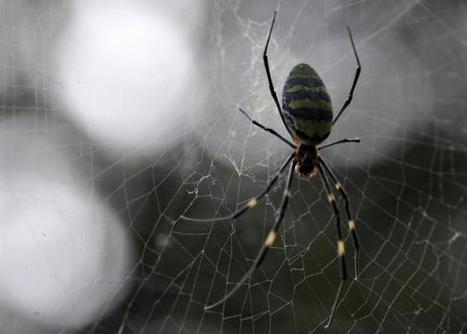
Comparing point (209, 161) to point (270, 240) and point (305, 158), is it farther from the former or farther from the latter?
point (270, 240)

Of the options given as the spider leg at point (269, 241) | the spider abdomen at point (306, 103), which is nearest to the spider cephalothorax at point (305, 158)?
the spider leg at point (269, 241)

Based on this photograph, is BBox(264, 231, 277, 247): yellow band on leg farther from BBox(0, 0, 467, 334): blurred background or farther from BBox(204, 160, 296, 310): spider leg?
BBox(0, 0, 467, 334): blurred background

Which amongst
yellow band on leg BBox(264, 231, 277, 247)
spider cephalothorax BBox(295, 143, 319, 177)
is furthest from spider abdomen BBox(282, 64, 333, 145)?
yellow band on leg BBox(264, 231, 277, 247)

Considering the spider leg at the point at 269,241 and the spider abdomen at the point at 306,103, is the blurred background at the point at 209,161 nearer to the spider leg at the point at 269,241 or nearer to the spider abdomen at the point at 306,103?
the spider leg at the point at 269,241

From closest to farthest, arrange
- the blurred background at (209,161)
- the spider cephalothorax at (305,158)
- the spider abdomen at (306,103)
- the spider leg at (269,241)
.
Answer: the spider leg at (269,241)
the spider abdomen at (306,103)
the blurred background at (209,161)
the spider cephalothorax at (305,158)

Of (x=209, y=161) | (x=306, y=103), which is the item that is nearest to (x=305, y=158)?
(x=306, y=103)

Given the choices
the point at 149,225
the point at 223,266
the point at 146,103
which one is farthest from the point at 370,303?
the point at 146,103

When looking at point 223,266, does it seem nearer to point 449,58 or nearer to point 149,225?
point 149,225
